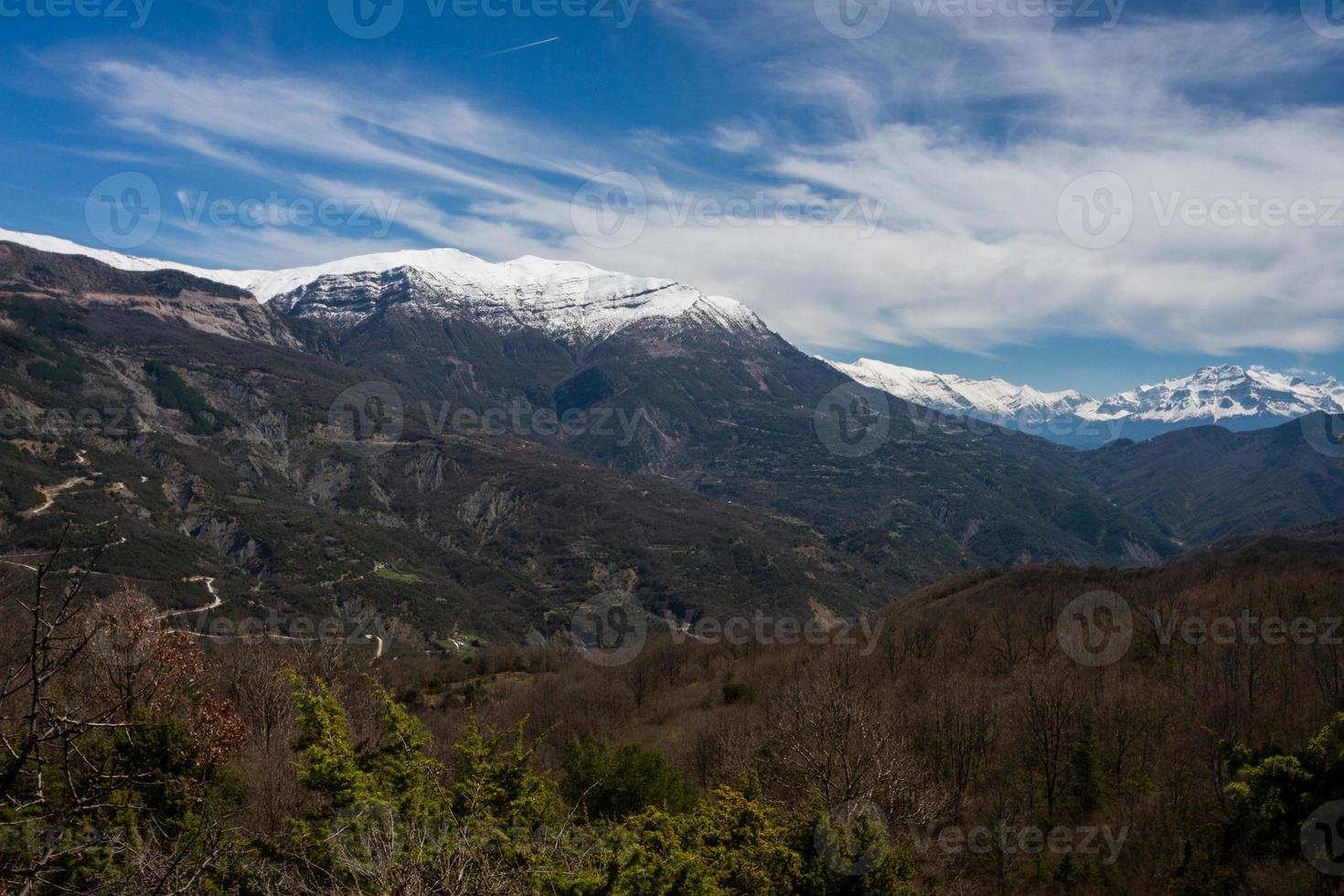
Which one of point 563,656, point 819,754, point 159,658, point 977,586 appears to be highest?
point 159,658

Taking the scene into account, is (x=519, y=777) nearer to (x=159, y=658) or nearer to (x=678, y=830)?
(x=678, y=830)

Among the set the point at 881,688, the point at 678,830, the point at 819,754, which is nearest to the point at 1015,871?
the point at 819,754

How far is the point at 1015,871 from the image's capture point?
39.1 m

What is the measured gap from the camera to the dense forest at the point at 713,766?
41.7 ft

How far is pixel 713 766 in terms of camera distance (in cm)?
5303

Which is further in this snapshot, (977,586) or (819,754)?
(977,586)

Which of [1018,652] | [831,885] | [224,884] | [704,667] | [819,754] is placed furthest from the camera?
[704,667]

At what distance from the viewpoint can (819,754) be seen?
32.3m

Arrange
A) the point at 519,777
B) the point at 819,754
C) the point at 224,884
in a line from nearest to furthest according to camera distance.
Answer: the point at 224,884 < the point at 519,777 < the point at 819,754

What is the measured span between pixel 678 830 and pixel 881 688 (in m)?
53.7

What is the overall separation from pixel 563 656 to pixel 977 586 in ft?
258

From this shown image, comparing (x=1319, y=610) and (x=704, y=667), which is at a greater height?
(x=1319, y=610)

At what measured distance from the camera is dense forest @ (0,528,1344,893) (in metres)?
12.7

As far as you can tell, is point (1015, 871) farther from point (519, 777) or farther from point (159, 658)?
point (159, 658)
